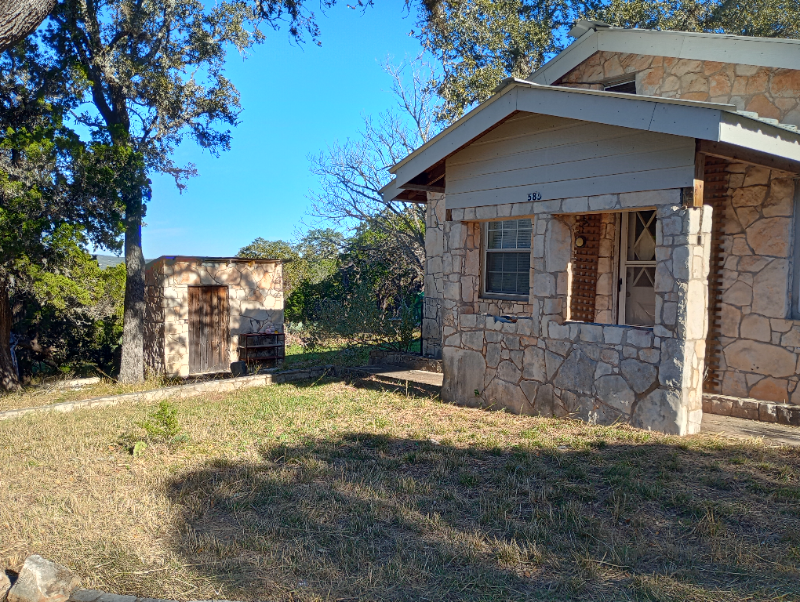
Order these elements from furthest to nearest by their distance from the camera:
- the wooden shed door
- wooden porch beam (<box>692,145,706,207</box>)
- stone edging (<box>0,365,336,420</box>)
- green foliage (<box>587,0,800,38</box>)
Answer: green foliage (<box>587,0,800,38</box>)
the wooden shed door
stone edging (<box>0,365,336,420</box>)
wooden porch beam (<box>692,145,706,207</box>)

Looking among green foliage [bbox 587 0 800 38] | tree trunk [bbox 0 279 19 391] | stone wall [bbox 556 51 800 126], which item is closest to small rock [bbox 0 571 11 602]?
stone wall [bbox 556 51 800 126]

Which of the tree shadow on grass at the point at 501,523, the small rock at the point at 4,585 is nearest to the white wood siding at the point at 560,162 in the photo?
the tree shadow on grass at the point at 501,523

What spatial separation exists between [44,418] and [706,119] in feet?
28.0

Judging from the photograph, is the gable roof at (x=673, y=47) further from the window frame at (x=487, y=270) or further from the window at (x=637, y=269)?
the window frame at (x=487, y=270)

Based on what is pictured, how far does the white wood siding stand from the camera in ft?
21.4

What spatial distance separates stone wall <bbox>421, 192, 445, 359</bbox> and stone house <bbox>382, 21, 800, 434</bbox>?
2695 mm

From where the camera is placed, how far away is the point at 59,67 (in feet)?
36.1

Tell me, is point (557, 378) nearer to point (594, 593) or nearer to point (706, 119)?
point (706, 119)

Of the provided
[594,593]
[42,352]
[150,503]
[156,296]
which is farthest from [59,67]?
[594,593]

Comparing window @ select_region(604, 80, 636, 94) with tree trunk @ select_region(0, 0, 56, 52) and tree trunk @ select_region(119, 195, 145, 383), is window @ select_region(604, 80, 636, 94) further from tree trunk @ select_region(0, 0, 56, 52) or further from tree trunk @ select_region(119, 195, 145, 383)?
tree trunk @ select_region(119, 195, 145, 383)

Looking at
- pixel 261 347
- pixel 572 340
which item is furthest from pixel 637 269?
pixel 261 347

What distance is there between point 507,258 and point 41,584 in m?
7.86

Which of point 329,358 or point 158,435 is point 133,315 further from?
point 158,435

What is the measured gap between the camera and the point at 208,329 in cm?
1484
